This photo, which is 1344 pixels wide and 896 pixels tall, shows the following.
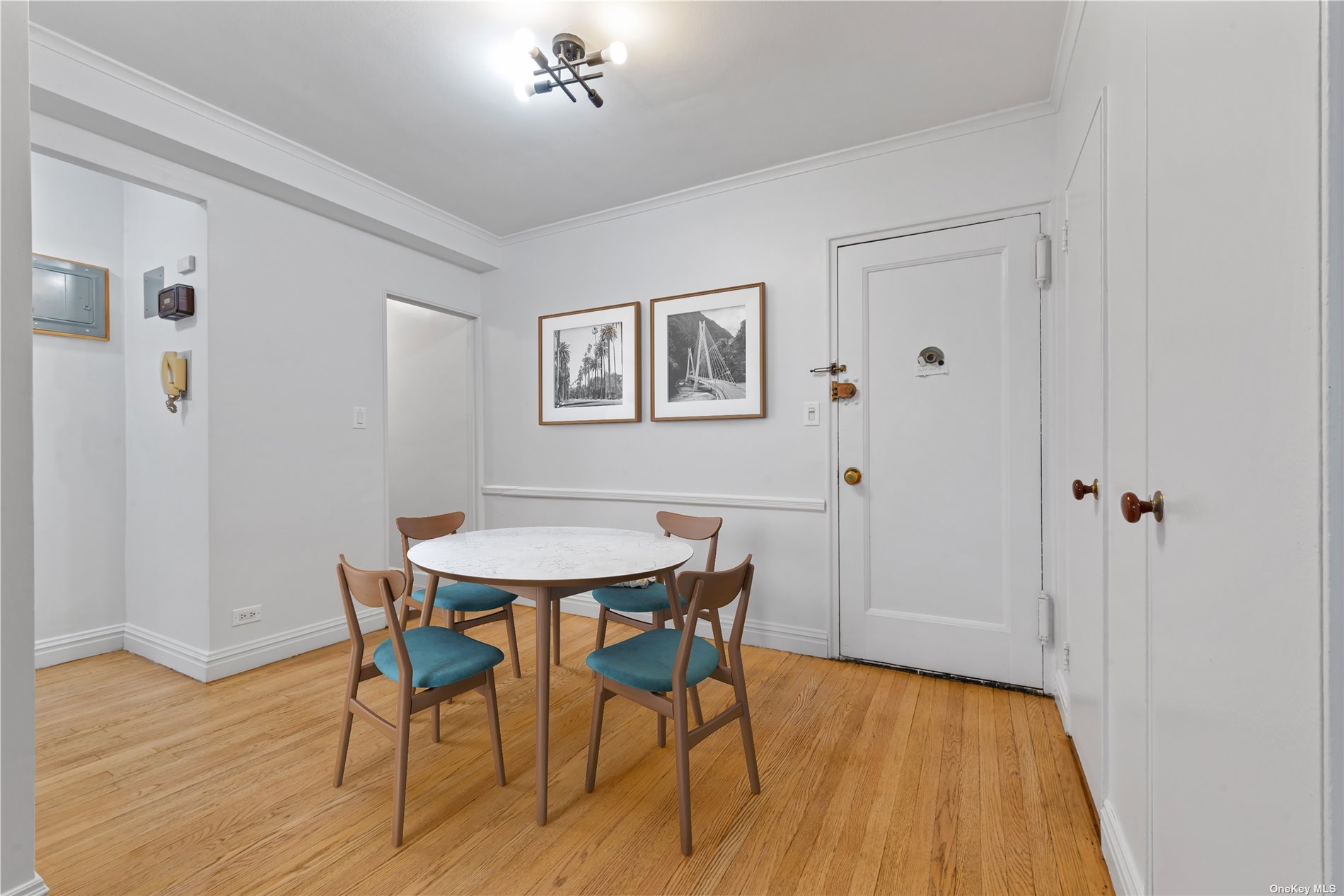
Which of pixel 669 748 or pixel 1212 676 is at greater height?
pixel 1212 676

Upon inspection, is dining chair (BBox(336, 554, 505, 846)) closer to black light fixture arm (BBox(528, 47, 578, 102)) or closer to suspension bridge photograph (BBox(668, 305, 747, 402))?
black light fixture arm (BBox(528, 47, 578, 102))

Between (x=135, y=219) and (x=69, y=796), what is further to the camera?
(x=135, y=219)

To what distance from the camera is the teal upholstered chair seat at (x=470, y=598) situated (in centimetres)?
252

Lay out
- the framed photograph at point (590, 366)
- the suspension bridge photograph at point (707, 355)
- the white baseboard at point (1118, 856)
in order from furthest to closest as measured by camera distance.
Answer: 1. the framed photograph at point (590, 366)
2. the suspension bridge photograph at point (707, 355)
3. the white baseboard at point (1118, 856)

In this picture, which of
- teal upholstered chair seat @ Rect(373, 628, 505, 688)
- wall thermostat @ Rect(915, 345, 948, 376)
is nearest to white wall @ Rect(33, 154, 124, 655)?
teal upholstered chair seat @ Rect(373, 628, 505, 688)

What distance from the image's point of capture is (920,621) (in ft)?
9.10

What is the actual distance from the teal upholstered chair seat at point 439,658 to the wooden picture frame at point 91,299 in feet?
9.15

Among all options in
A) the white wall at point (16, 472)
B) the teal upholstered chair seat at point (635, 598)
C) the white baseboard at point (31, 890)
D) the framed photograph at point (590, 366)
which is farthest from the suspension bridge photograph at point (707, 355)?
the white baseboard at point (31, 890)

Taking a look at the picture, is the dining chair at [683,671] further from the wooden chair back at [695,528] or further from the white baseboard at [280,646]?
the white baseboard at [280,646]

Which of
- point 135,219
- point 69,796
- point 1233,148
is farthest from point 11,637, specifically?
point 135,219

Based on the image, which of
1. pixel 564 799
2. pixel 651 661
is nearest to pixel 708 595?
pixel 651 661

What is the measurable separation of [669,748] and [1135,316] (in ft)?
6.47

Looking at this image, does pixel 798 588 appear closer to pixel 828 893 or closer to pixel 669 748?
pixel 669 748

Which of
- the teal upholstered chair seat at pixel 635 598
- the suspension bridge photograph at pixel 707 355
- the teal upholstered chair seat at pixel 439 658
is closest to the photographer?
the teal upholstered chair seat at pixel 439 658
